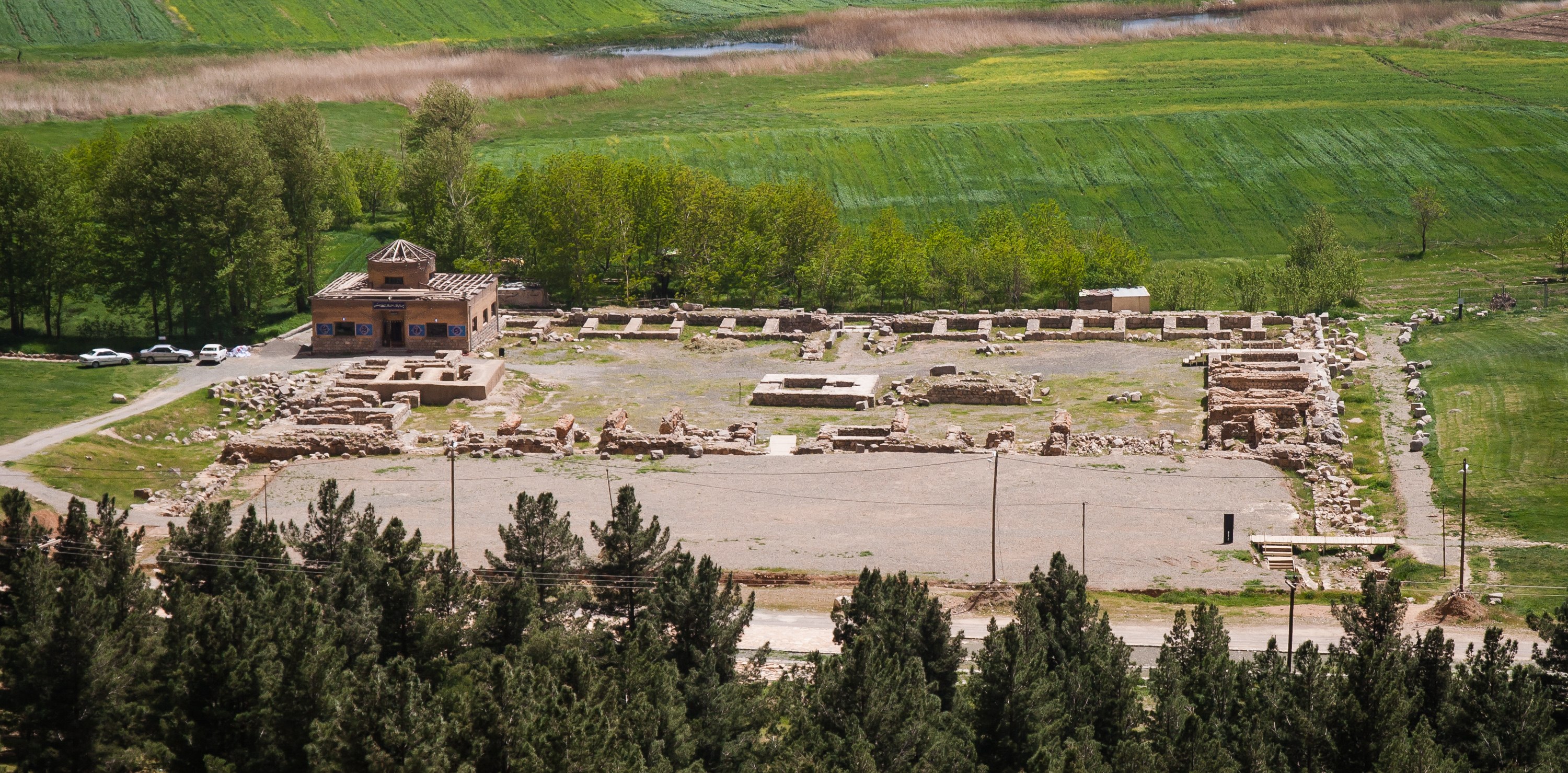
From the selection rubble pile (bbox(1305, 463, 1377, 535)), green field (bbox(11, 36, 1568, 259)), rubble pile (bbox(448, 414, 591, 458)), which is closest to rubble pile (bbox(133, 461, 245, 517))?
rubble pile (bbox(448, 414, 591, 458))

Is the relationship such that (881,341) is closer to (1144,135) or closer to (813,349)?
(813,349)

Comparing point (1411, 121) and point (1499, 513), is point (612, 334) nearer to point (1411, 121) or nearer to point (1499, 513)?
point (1499, 513)

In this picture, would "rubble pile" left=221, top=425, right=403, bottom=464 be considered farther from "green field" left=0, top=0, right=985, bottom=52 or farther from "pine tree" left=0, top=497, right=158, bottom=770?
"green field" left=0, top=0, right=985, bottom=52

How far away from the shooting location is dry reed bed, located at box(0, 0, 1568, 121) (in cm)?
14612

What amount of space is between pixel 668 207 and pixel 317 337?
2709cm

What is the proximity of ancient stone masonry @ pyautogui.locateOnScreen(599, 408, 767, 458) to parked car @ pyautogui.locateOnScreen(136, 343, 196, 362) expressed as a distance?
25.0 m

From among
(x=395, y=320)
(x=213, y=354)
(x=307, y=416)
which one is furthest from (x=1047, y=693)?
(x=395, y=320)

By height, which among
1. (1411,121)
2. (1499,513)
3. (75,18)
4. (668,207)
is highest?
(75,18)

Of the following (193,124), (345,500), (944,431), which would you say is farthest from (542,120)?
(345,500)

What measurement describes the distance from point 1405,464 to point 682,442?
2873 centimetres

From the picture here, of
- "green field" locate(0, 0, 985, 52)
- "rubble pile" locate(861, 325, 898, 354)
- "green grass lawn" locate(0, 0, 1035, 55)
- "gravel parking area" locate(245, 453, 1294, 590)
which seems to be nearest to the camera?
"gravel parking area" locate(245, 453, 1294, 590)

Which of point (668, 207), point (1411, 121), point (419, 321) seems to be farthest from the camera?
point (1411, 121)

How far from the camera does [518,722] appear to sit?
4081 cm

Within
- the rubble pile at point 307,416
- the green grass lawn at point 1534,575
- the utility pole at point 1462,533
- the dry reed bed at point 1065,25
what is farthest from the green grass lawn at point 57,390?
the dry reed bed at point 1065,25
